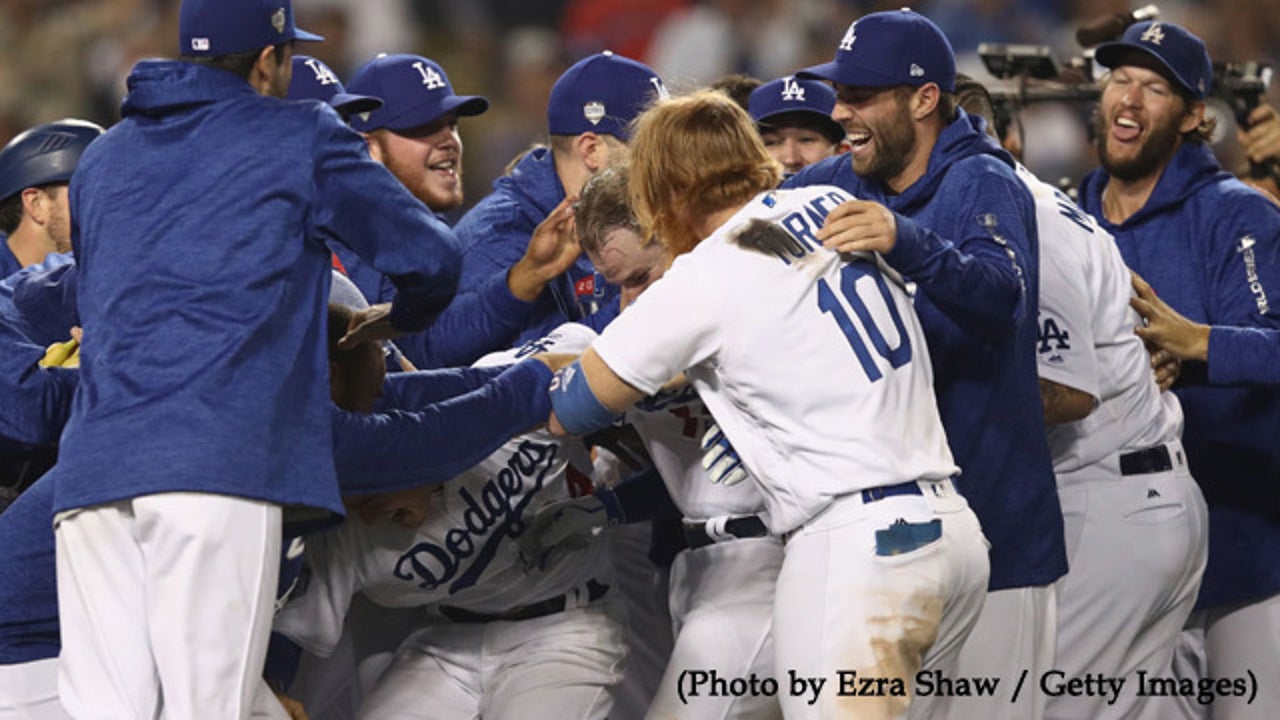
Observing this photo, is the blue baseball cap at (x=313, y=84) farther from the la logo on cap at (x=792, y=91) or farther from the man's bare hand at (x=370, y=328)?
the man's bare hand at (x=370, y=328)

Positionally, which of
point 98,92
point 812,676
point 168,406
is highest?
point 168,406

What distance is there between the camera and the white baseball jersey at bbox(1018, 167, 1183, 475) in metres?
4.61

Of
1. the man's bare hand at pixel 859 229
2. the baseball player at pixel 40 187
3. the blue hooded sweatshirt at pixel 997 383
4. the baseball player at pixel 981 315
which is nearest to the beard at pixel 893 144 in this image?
the baseball player at pixel 981 315

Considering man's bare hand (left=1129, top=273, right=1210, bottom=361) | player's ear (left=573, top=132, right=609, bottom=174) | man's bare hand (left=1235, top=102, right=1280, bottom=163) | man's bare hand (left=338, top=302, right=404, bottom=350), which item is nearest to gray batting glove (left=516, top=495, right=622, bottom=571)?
man's bare hand (left=338, top=302, right=404, bottom=350)

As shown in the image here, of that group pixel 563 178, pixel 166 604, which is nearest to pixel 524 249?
pixel 563 178

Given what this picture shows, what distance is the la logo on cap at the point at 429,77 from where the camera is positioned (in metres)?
5.86

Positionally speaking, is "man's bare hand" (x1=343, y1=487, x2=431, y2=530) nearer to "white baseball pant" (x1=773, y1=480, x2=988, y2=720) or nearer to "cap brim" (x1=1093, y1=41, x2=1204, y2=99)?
"white baseball pant" (x1=773, y1=480, x2=988, y2=720)

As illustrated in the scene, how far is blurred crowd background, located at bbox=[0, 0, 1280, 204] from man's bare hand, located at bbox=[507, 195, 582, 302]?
197 inches

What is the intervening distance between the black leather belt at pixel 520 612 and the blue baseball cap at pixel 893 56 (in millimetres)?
1462

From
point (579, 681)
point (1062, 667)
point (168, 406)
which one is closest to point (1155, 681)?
point (1062, 667)

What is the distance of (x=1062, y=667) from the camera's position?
491 centimetres

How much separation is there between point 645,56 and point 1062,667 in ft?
19.1

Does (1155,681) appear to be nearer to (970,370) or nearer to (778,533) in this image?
(970,370)

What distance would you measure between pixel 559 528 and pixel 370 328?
0.77m
